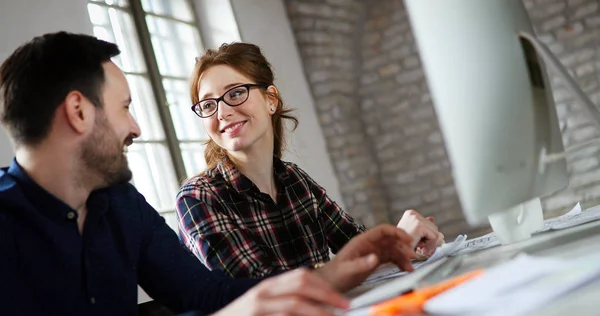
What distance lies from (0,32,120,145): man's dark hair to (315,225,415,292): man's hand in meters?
0.52

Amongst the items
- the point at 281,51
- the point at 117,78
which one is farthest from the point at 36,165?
the point at 281,51

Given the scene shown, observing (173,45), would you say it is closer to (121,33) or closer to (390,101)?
(121,33)

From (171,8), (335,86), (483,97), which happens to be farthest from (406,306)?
(335,86)

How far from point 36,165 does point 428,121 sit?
14.5 feet

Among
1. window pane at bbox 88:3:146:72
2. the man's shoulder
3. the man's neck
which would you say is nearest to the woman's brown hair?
the man's shoulder

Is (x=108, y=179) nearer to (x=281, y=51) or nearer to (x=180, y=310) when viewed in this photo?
(x=180, y=310)

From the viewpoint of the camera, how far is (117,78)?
57.9 inches

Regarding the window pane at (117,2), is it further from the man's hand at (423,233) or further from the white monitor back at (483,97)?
the white monitor back at (483,97)

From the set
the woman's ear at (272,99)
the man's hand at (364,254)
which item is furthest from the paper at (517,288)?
the woman's ear at (272,99)

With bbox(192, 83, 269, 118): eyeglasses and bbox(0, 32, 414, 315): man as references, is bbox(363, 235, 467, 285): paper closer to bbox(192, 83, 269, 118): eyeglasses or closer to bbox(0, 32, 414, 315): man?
bbox(0, 32, 414, 315): man

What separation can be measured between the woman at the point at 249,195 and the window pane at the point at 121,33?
1.52 meters

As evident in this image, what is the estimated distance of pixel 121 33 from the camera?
3760 millimetres

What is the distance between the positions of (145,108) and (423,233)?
2.27 m

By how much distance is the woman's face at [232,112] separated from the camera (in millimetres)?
2094
